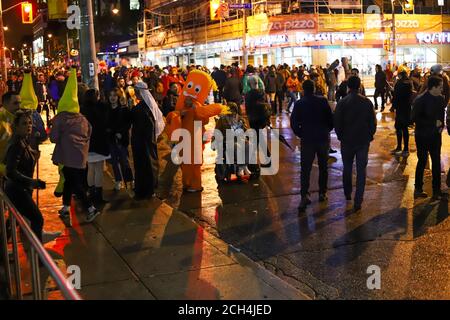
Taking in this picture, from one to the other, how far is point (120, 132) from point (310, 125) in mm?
2889

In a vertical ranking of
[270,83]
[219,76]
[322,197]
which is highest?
[219,76]

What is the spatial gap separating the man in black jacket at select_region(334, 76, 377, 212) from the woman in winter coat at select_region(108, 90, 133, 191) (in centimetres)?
313

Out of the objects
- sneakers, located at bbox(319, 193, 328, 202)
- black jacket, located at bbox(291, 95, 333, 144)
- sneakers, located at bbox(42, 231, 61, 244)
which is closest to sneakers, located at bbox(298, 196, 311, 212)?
A: sneakers, located at bbox(319, 193, 328, 202)

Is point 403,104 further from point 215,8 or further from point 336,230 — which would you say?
point 215,8

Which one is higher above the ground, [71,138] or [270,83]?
[270,83]

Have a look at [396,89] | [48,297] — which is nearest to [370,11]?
[396,89]

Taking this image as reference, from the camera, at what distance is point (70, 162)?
7055mm

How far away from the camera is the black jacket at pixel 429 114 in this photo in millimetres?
7965

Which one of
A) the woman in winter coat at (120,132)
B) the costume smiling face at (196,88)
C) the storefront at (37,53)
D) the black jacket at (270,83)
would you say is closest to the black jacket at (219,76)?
the black jacket at (270,83)

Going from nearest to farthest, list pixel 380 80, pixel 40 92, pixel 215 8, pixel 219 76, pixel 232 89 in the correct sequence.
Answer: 1. pixel 232 89
2. pixel 380 80
3. pixel 40 92
4. pixel 219 76
5. pixel 215 8

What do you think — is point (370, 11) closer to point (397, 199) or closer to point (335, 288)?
point (397, 199)

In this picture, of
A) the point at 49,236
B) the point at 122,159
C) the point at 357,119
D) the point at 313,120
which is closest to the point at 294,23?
the point at 122,159

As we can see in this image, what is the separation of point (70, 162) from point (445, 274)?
4389mm

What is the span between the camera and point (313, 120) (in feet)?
25.3
